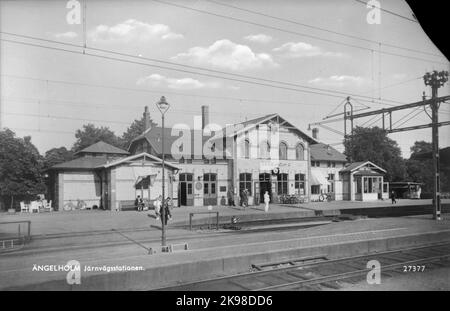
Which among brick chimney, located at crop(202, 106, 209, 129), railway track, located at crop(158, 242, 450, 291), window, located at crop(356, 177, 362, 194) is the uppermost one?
brick chimney, located at crop(202, 106, 209, 129)

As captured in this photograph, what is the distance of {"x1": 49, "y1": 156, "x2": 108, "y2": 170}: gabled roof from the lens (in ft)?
92.4

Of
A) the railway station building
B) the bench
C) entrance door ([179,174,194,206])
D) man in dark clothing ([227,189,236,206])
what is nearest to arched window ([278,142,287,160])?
the railway station building

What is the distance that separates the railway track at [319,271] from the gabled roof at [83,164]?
2299 centimetres

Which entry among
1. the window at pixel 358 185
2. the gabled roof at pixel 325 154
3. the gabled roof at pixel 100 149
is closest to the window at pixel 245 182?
the gabled roof at pixel 325 154

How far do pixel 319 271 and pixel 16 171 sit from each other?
105 ft

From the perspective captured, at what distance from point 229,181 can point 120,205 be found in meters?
10.0

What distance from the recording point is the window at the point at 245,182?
32.5 m

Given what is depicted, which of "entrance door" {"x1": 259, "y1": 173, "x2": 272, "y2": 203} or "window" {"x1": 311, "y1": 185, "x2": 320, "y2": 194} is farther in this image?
"window" {"x1": 311, "y1": 185, "x2": 320, "y2": 194}

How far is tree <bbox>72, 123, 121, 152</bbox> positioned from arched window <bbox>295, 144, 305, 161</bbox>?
3771 cm

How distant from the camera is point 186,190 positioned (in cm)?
3041

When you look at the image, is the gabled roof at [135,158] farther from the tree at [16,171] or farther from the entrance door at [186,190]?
the tree at [16,171]

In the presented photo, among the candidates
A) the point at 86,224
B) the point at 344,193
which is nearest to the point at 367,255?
the point at 86,224

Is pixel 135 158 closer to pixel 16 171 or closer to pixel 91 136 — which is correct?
pixel 16 171

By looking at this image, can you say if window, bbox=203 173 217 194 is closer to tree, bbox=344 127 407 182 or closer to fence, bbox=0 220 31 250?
fence, bbox=0 220 31 250
